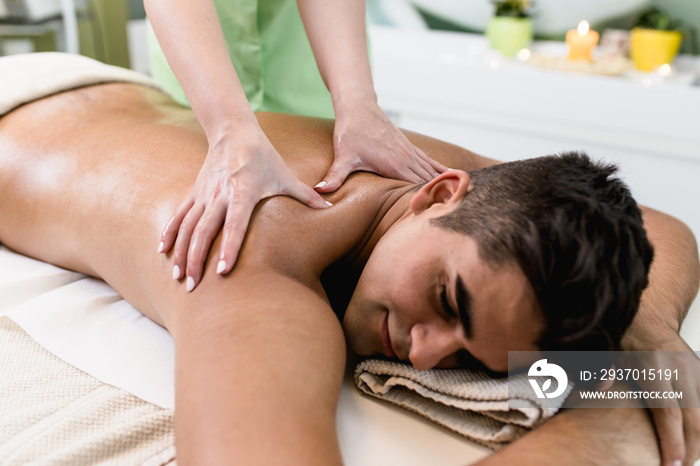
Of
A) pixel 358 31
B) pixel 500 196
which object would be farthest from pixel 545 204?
pixel 358 31

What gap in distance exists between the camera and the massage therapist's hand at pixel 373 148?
4.06 feet

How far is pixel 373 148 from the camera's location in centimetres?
125

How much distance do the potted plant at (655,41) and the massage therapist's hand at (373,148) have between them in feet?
5.99

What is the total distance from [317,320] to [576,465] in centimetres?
40

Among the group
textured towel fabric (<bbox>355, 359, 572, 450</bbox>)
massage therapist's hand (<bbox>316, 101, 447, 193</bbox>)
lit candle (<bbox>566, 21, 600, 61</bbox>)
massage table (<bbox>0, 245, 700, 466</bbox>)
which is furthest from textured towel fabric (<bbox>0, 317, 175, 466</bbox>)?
lit candle (<bbox>566, 21, 600, 61</bbox>)

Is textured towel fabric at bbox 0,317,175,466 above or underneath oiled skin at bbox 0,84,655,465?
underneath

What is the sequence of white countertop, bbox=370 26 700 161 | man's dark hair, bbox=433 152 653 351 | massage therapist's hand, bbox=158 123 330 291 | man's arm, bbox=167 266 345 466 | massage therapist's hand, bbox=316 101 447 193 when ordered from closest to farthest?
man's arm, bbox=167 266 345 466 < man's dark hair, bbox=433 152 653 351 < massage therapist's hand, bbox=158 123 330 291 < massage therapist's hand, bbox=316 101 447 193 < white countertop, bbox=370 26 700 161

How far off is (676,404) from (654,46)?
215 cm

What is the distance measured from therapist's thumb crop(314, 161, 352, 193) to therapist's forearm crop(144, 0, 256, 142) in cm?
17

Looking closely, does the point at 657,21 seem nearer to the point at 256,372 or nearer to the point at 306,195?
the point at 306,195

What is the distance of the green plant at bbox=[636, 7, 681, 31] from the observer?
262cm

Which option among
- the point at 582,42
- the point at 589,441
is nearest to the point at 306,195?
the point at 589,441

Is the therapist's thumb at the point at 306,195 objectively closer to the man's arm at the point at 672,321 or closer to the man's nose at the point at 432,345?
the man's nose at the point at 432,345

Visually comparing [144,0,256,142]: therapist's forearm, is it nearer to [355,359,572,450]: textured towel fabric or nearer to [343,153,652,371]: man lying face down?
[343,153,652,371]: man lying face down
